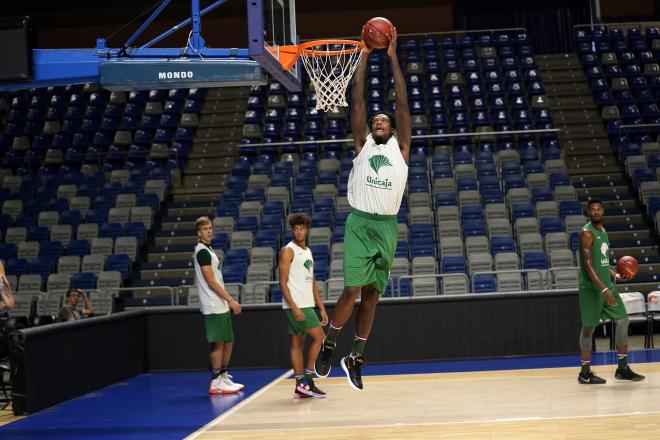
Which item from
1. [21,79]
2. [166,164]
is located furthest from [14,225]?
[21,79]

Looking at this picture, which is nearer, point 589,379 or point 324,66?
point 324,66

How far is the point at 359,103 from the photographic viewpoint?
6.36 metres

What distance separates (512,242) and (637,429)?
815 centimetres

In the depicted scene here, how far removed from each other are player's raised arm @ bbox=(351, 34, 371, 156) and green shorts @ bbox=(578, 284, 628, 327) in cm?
476

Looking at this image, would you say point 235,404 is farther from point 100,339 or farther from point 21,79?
point 21,79

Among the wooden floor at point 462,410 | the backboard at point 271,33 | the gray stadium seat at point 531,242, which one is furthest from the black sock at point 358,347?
the gray stadium seat at point 531,242

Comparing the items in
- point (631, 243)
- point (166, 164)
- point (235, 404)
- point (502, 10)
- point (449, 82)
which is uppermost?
point (502, 10)

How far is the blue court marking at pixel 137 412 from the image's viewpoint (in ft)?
27.9

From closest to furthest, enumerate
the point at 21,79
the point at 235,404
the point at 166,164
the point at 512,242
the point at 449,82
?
the point at 21,79 < the point at 235,404 < the point at 512,242 < the point at 166,164 < the point at 449,82

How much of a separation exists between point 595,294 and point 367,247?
15.4 feet

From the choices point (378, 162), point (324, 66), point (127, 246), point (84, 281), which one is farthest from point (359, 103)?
point (127, 246)

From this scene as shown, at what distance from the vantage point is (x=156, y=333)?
45.1ft

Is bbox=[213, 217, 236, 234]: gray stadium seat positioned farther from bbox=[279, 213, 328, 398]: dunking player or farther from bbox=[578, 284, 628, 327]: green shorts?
bbox=[578, 284, 628, 327]: green shorts

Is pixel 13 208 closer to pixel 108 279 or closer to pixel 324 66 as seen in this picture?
pixel 108 279
